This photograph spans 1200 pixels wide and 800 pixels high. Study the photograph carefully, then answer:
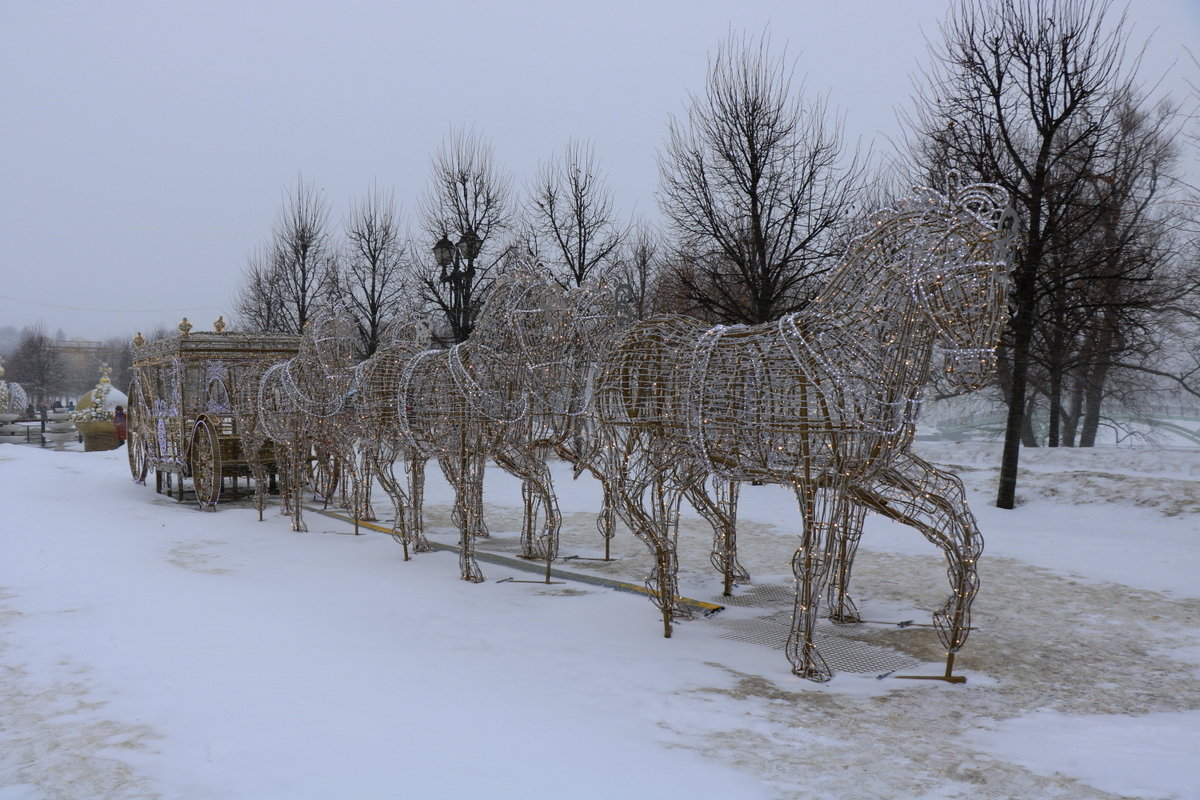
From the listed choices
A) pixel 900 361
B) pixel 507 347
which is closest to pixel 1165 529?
pixel 900 361

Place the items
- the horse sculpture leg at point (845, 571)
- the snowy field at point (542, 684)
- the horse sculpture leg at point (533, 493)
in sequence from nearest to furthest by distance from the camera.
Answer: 1. the snowy field at point (542, 684)
2. the horse sculpture leg at point (845, 571)
3. the horse sculpture leg at point (533, 493)

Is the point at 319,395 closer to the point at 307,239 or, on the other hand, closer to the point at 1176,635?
the point at 1176,635

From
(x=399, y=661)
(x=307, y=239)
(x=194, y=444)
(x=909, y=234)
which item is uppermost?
(x=307, y=239)

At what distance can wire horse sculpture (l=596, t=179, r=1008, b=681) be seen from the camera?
4.12m

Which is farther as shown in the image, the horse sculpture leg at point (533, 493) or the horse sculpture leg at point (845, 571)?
the horse sculpture leg at point (533, 493)

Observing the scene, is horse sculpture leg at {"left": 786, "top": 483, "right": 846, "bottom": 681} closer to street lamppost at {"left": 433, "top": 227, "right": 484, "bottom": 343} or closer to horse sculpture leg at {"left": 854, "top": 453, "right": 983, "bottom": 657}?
horse sculpture leg at {"left": 854, "top": 453, "right": 983, "bottom": 657}

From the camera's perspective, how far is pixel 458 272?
13719 millimetres

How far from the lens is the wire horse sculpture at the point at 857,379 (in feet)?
13.5

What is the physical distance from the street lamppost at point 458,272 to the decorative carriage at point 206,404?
2795 mm

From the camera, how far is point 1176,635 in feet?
18.4

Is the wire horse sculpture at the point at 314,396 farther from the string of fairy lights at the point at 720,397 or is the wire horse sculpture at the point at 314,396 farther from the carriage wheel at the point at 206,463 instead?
the carriage wheel at the point at 206,463

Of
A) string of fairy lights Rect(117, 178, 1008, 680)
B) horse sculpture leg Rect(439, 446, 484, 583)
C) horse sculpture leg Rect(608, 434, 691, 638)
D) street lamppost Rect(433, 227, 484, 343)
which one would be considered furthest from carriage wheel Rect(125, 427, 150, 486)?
horse sculpture leg Rect(608, 434, 691, 638)

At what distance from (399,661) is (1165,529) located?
931cm

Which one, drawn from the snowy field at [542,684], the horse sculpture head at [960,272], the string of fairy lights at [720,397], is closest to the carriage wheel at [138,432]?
the snowy field at [542,684]
